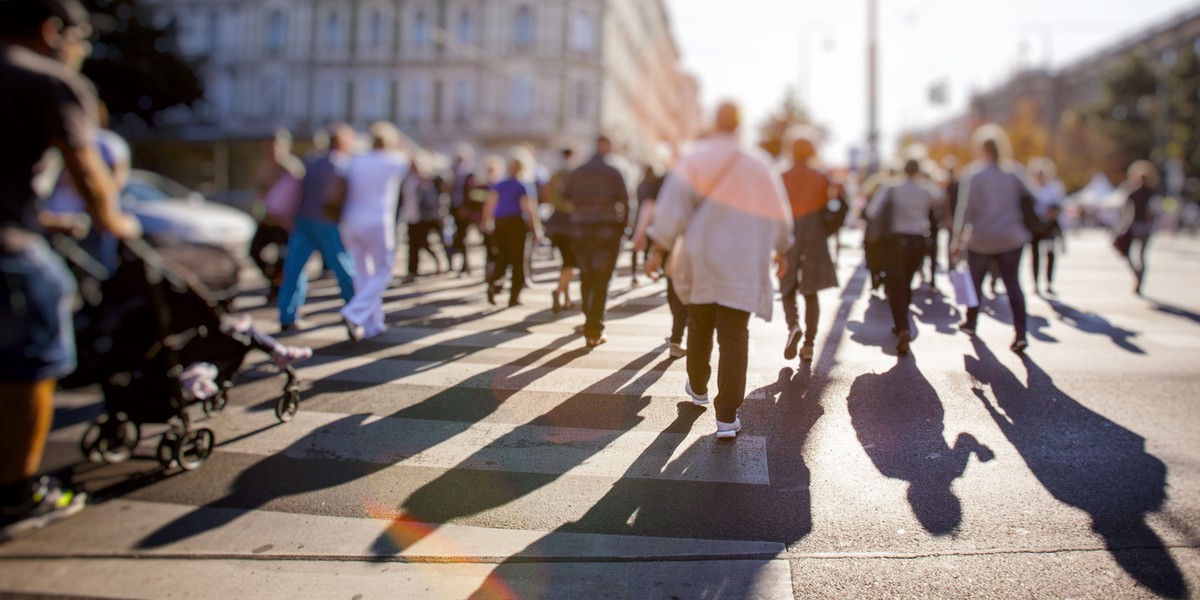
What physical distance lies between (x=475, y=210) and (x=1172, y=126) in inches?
2111

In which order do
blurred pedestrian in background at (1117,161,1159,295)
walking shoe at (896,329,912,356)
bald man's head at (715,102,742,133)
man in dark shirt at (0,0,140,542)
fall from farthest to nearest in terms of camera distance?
blurred pedestrian in background at (1117,161,1159,295) < walking shoe at (896,329,912,356) < bald man's head at (715,102,742,133) < man in dark shirt at (0,0,140,542)

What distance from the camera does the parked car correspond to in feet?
51.5

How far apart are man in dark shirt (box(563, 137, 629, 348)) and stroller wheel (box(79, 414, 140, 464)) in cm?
396

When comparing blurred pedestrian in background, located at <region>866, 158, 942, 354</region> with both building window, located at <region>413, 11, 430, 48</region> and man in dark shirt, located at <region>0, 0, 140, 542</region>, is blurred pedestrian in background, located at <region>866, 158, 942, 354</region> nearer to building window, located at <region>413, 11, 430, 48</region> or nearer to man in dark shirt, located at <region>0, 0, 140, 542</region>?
man in dark shirt, located at <region>0, 0, 140, 542</region>

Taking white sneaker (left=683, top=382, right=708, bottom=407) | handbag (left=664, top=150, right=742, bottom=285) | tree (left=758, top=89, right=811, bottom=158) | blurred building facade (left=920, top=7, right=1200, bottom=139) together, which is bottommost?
white sneaker (left=683, top=382, right=708, bottom=407)

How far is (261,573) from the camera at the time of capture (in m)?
3.64

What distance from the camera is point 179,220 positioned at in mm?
16312

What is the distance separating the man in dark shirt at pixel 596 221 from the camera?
822cm

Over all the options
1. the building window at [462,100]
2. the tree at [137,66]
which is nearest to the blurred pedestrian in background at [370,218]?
the tree at [137,66]

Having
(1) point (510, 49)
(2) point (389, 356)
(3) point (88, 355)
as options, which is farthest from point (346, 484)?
(1) point (510, 49)

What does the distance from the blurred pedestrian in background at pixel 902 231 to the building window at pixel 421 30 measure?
161ft

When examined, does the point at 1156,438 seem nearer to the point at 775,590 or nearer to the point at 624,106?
the point at 775,590

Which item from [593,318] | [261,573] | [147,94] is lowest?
[261,573]

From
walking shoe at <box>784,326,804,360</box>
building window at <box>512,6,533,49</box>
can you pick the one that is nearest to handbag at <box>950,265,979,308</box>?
walking shoe at <box>784,326,804,360</box>
